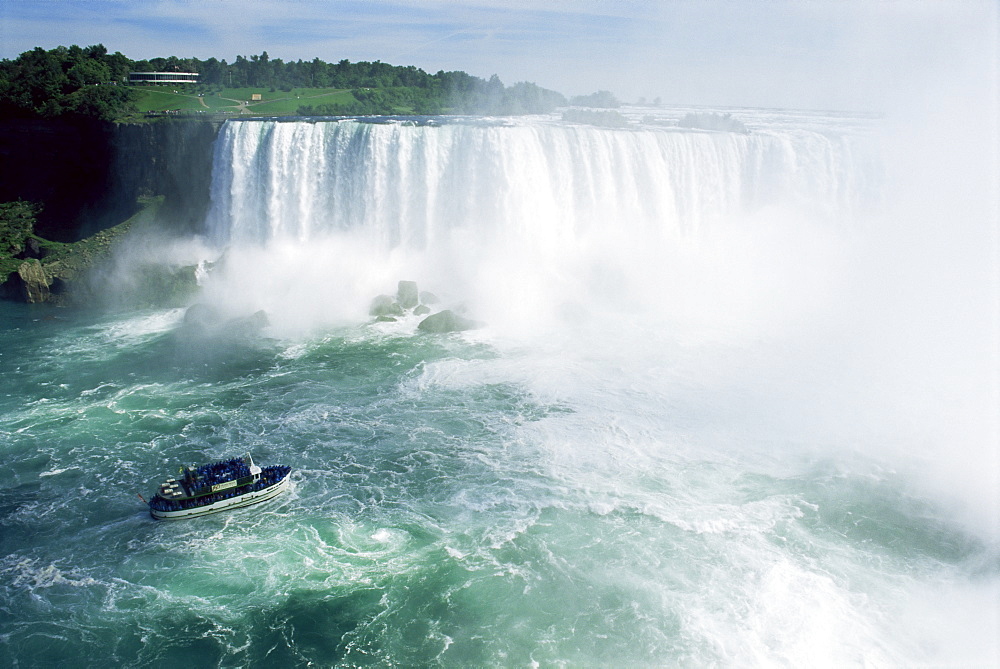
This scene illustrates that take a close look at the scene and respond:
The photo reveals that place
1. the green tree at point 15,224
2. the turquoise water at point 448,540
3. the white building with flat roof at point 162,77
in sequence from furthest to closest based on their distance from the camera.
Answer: the white building with flat roof at point 162,77 → the green tree at point 15,224 → the turquoise water at point 448,540

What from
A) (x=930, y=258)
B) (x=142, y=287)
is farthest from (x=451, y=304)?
(x=930, y=258)

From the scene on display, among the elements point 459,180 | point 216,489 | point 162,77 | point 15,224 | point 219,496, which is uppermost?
point 162,77

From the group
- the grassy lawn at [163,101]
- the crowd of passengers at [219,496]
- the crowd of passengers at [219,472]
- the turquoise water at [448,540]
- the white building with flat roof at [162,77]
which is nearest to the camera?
the turquoise water at [448,540]

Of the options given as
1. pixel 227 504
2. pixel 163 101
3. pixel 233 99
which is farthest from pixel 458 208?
pixel 233 99

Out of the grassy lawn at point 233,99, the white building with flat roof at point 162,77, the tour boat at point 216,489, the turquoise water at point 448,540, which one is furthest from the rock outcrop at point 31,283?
the white building with flat roof at point 162,77

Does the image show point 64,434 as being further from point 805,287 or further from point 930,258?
point 930,258

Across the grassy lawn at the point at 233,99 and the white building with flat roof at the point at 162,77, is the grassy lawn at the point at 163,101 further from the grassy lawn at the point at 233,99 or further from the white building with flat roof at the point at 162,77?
the white building with flat roof at the point at 162,77

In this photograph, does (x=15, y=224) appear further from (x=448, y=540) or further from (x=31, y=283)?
(x=448, y=540)
